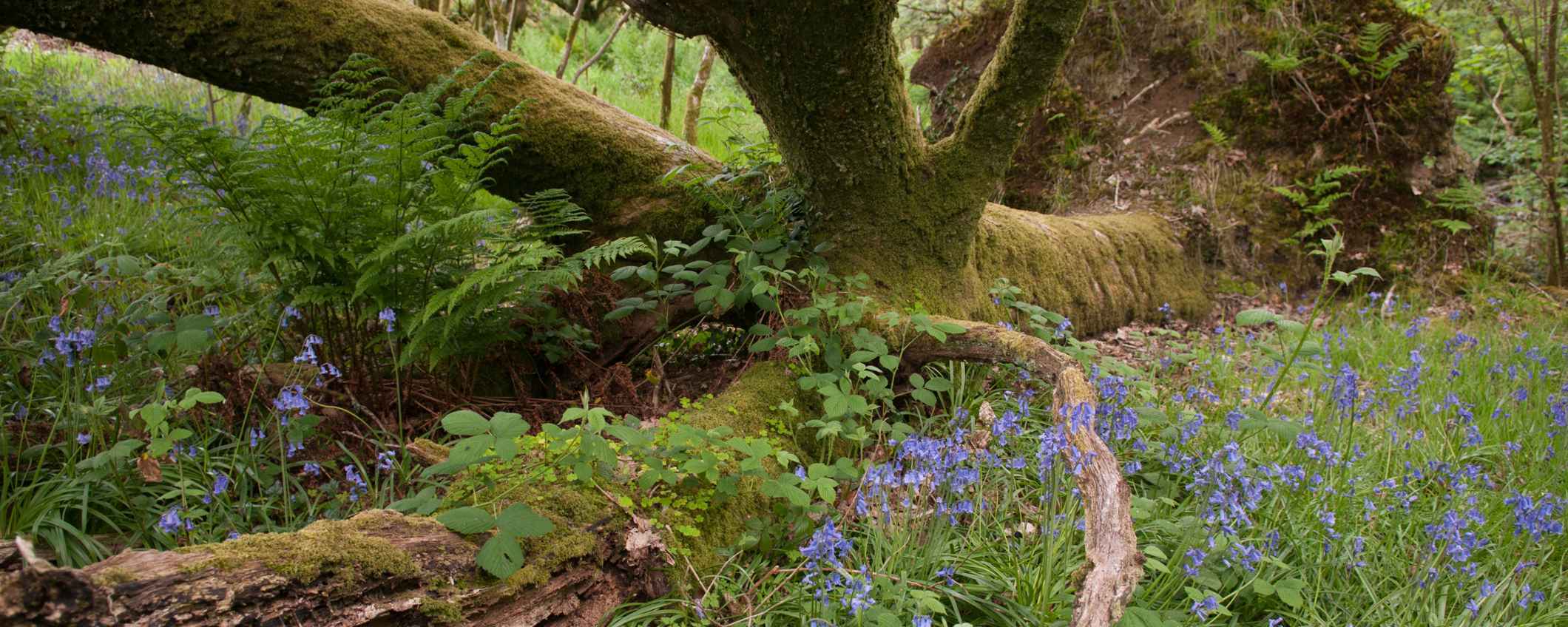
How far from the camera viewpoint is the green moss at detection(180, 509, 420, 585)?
4.52 feet

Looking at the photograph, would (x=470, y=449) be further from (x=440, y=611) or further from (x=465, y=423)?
(x=440, y=611)

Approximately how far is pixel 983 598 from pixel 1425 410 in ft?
9.29

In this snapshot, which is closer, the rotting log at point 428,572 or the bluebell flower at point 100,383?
the rotting log at point 428,572

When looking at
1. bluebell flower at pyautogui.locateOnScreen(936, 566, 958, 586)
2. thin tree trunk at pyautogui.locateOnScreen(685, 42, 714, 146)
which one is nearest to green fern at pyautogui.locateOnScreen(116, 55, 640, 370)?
bluebell flower at pyautogui.locateOnScreen(936, 566, 958, 586)

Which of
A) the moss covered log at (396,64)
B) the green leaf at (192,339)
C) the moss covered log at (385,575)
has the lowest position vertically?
the moss covered log at (385,575)

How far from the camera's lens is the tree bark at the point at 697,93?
6.33 metres

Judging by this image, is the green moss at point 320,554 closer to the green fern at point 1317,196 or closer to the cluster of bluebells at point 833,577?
the cluster of bluebells at point 833,577

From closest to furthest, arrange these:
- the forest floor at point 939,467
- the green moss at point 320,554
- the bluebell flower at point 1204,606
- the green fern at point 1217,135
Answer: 1. the green moss at point 320,554
2. the bluebell flower at point 1204,606
3. the forest floor at point 939,467
4. the green fern at point 1217,135

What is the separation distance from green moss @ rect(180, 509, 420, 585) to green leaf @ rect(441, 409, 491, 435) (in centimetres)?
24

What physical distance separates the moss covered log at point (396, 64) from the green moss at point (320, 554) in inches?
76.0

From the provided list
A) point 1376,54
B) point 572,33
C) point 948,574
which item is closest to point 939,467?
point 948,574

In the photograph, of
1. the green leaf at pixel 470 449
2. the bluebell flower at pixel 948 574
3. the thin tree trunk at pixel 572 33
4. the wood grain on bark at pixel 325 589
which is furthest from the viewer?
the thin tree trunk at pixel 572 33

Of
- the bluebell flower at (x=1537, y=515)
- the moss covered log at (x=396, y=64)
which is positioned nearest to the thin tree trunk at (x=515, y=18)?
the moss covered log at (x=396, y=64)

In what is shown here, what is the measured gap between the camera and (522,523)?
1.63 meters
